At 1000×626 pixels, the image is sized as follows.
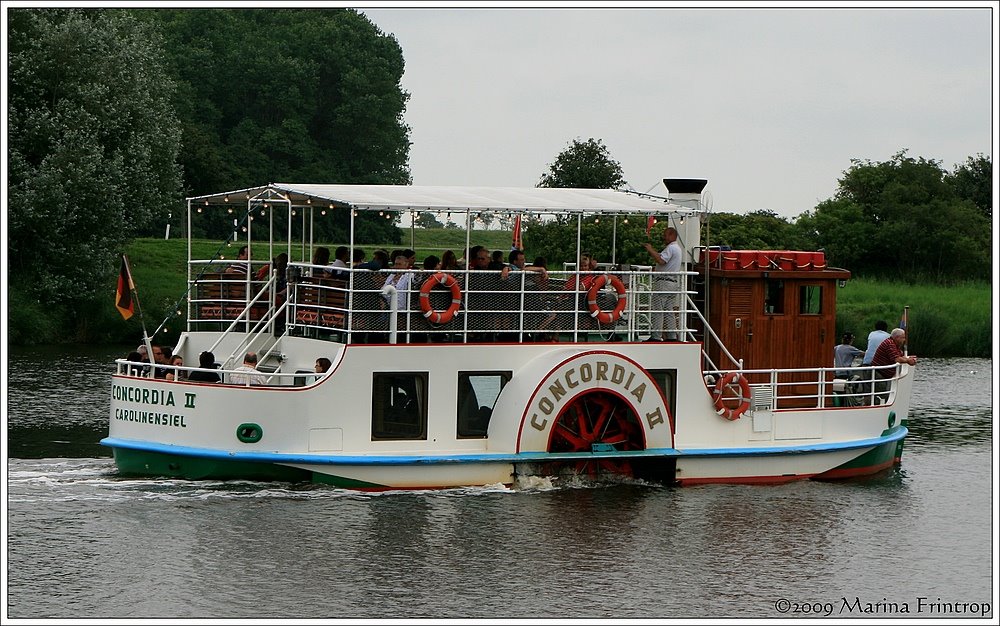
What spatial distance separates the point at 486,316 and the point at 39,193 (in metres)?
20.2

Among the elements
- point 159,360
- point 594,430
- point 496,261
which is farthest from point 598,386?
point 159,360

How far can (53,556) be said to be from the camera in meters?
16.2

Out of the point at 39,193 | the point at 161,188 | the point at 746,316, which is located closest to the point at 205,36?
the point at 161,188

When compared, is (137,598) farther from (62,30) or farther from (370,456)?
(62,30)

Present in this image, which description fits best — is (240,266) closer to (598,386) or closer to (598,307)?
(598,307)

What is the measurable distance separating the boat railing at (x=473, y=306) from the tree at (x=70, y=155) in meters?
18.1

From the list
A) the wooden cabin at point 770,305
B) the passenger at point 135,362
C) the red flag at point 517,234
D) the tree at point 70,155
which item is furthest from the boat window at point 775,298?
the tree at point 70,155

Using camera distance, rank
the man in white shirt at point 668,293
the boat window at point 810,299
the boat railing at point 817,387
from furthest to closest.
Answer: the boat window at point 810,299 < the boat railing at point 817,387 < the man in white shirt at point 668,293

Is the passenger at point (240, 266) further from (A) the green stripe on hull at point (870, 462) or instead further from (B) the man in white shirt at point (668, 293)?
(A) the green stripe on hull at point (870, 462)

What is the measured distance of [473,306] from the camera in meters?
19.0

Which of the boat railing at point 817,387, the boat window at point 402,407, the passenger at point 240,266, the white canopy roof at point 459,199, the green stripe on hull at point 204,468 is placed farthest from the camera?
the passenger at point 240,266

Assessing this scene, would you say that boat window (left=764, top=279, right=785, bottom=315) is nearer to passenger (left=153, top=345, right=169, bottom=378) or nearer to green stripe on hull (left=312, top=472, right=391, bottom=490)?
green stripe on hull (left=312, top=472, right=391, bottom=490)

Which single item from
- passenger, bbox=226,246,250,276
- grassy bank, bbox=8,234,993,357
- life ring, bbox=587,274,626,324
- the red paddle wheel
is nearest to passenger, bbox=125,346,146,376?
passenger, bbox=226,246,250,276

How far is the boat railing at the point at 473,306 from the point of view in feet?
61.0
